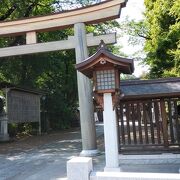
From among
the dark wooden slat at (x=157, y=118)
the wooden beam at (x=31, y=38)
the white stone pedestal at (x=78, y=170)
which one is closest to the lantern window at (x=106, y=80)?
the white stone pedestal at (x=78, y=170)

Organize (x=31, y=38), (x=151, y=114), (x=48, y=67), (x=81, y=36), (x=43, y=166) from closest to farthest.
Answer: (x=43, y=166) < (x=151, y=114) < (x=81, y=36) < (x=31, y=38) < (x=48, y=67)

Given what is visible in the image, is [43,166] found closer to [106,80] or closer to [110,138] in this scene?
[110,138]

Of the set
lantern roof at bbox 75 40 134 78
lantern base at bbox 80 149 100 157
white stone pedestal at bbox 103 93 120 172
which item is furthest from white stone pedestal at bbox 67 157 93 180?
lantern base at bbox 80 149 100 157

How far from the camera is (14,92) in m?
23.5

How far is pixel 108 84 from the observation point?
332 inches

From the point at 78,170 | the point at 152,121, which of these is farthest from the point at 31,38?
the point at 78,170

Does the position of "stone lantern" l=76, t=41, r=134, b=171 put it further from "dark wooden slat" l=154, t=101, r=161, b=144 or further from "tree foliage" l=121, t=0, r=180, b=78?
"tree foliage" l=121, t=0, r=180, b=78

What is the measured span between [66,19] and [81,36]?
3.44 ft

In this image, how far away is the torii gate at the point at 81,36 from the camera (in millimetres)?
13250

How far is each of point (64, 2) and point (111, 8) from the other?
12.8 metres

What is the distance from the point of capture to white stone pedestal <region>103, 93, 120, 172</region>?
26.7ft

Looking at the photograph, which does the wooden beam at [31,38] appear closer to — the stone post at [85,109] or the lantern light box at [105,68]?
the stone post at [85,109]

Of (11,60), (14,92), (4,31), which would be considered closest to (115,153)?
(4,31)

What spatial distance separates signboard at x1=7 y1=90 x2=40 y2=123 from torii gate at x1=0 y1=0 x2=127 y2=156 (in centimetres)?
897
